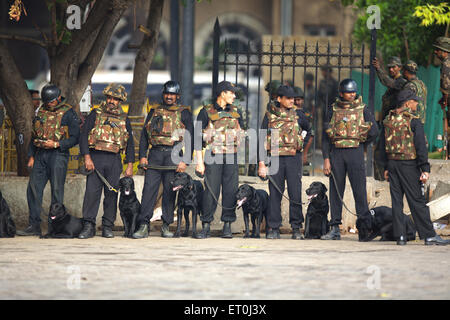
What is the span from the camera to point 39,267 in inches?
370

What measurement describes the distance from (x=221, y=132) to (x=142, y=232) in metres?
1.59

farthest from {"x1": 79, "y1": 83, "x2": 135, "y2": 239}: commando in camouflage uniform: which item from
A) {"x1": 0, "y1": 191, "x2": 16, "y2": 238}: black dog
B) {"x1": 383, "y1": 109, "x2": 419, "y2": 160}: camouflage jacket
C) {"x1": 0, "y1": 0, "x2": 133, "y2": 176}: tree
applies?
{"x1": 383, "y1": 109, "x2": 419, "y2": 160}: camouflage jacket

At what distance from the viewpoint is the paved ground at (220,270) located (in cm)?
805

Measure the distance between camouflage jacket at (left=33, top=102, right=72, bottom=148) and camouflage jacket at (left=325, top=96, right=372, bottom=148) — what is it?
133 inches

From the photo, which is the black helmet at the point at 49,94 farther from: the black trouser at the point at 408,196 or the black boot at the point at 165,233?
the black trouser at the point at 408,196

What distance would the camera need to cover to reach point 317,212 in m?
12.6

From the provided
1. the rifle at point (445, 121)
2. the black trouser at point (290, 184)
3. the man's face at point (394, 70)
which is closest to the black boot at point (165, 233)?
the black trouser at point (290, 184)

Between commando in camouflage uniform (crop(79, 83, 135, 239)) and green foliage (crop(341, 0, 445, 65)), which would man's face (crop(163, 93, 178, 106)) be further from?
green foliage (crop(341, 0, 445, 65))

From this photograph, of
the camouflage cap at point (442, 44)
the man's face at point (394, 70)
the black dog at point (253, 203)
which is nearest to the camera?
the black dog at point (253, 203)

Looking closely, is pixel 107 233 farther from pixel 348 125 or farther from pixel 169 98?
pixel 348 125

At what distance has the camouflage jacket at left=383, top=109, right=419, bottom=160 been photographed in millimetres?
11758

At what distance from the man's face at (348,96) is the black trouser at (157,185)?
2.22 meters

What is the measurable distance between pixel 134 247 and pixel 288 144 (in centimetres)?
249

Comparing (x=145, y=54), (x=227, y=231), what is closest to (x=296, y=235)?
(x=227, y=231)
